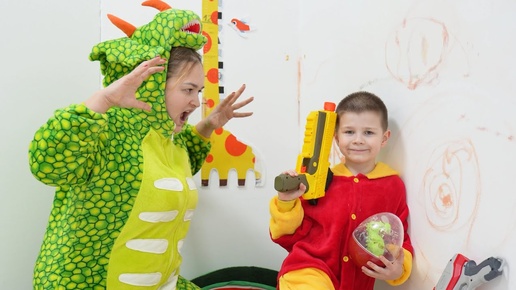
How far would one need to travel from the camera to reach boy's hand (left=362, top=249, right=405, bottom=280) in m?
1.11

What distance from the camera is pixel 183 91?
1.24m

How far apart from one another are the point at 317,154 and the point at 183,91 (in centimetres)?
37

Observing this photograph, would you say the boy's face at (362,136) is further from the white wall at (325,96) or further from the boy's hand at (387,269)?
the boy's hand at (387,269)

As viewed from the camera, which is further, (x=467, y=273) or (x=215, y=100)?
(x=215, y=100)

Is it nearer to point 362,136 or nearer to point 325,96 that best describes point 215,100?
point 325,96

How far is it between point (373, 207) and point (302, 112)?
0.64 m

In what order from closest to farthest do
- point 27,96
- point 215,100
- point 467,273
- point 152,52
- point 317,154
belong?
point 467,273 → point 152,52 → point 317,154 → point 27,96 → point 215,100

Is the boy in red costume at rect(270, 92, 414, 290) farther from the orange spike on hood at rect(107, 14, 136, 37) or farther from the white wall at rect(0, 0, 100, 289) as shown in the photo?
the white wall at rect(0, 0, 100, 289)

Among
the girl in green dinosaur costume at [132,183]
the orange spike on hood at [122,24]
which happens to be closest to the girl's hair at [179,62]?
the girl in green dinosaur costume at [132,183]

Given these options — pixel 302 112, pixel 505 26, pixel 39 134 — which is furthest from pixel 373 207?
pixel 39 134

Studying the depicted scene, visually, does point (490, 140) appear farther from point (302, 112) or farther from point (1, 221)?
Result: point (1, 221)

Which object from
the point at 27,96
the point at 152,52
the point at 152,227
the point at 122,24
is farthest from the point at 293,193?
the point at 27,96

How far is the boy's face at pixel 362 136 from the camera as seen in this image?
1232mm

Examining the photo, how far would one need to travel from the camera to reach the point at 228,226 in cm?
176
